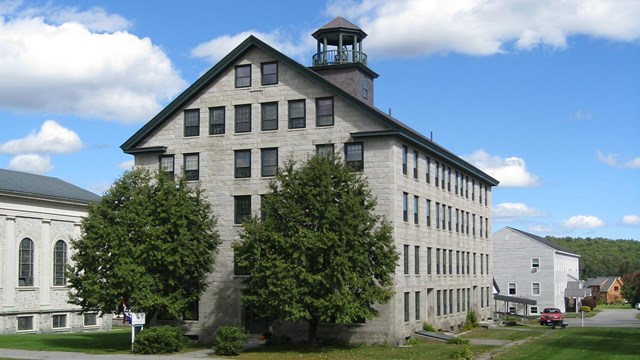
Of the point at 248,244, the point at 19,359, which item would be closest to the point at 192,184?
the point at 248,244

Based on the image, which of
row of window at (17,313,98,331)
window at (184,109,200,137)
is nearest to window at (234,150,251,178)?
window at (184,109,200,137)

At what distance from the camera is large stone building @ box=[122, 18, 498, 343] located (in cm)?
4553

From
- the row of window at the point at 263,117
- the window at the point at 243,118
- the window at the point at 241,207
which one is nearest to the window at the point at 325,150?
the row of window at the point at 263,117

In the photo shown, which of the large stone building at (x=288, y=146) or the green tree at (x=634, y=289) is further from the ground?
the large stone building at (x=288, y=146)

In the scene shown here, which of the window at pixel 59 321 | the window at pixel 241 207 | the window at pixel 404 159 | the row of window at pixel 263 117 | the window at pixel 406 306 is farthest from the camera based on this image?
the window at pixel 59 321

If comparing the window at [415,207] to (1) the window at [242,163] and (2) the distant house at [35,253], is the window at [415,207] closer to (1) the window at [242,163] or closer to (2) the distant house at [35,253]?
(1) the window at [242,163]

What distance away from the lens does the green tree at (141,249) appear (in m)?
41.2

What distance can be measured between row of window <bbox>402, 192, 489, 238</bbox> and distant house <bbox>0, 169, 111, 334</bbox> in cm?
2764

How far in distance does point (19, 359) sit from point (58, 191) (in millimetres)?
36102

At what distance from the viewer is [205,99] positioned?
4947 centimetres

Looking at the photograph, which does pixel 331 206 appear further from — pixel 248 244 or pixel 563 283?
pixel 563 283

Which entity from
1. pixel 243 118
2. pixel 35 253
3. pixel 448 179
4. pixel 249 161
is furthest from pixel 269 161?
pixel 35 253

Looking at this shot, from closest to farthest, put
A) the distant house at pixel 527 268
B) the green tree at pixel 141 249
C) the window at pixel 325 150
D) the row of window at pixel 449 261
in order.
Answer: the green tree at pixel 141 249 < the window at pixel 325 150 < the row of window at pixel 449 261 < the distant house at pixel 527 268

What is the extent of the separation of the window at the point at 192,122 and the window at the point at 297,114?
21.0ft
